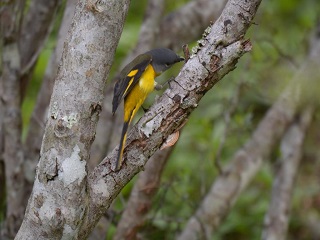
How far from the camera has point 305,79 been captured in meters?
5.41

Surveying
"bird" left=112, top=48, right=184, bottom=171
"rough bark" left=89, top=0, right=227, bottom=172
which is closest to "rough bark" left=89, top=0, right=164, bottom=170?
"rough bark" left=89, top=0, right=227, bottom=172

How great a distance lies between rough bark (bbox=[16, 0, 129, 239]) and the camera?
2562 millimetres

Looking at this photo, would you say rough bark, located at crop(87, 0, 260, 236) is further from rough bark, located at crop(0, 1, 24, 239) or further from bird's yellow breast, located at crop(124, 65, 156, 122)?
rough bark, located at crop(0, 1, 24, 239)

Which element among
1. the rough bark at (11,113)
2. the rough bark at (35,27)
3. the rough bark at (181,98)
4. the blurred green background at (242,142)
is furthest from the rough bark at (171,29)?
the rough bark at (181,98)

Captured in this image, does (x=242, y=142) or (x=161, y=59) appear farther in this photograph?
(x=242, y=142)

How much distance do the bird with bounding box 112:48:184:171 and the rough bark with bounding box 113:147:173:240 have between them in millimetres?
1141

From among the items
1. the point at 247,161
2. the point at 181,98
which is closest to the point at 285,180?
the point at 247,161

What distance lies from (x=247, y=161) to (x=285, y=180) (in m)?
0.33

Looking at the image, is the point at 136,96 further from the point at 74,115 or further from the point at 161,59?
the point at 74,115

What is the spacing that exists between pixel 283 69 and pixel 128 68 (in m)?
3.49

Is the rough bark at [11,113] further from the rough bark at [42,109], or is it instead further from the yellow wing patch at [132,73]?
the yellow wing patch at [132,73]

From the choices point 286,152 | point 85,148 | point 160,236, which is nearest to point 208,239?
point 160,236

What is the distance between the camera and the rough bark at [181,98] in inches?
105

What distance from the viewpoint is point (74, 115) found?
256 centimetres
